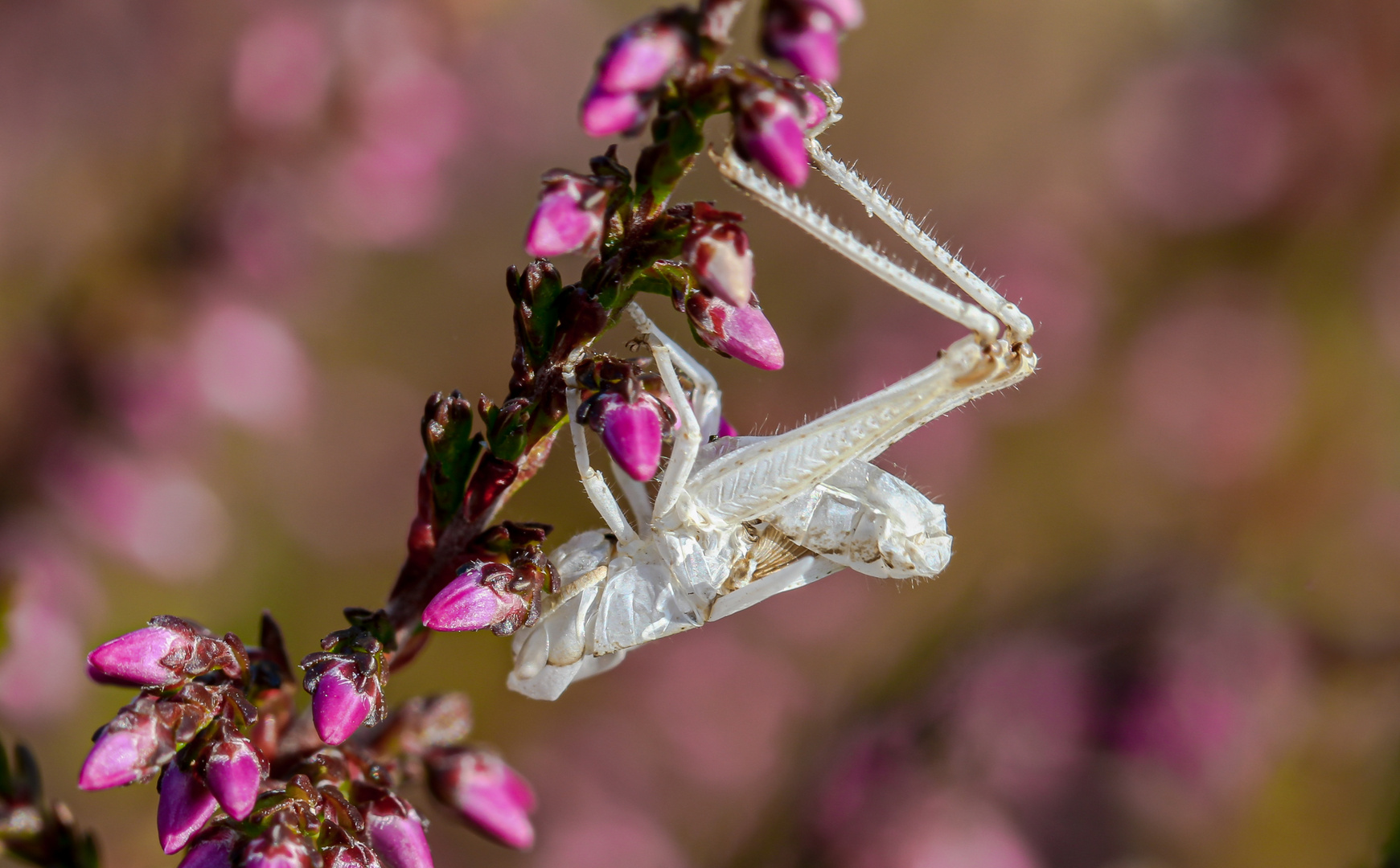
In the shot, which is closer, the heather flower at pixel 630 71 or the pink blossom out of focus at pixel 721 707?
the heather flower at pixel 630 71

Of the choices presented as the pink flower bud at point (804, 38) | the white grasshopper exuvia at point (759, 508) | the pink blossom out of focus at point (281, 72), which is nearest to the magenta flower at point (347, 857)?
the white grasshopper exuvia at point (759, 508)

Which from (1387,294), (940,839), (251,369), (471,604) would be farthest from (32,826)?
(1387,294)

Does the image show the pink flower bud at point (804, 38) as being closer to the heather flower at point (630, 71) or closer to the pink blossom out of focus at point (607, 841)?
the heather flower at point (630, 71)

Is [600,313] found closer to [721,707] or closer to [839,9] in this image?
[839,9]

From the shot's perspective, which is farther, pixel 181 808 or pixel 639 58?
pixel 181 808

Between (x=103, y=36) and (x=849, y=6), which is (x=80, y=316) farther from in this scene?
(x=849, y=6)
